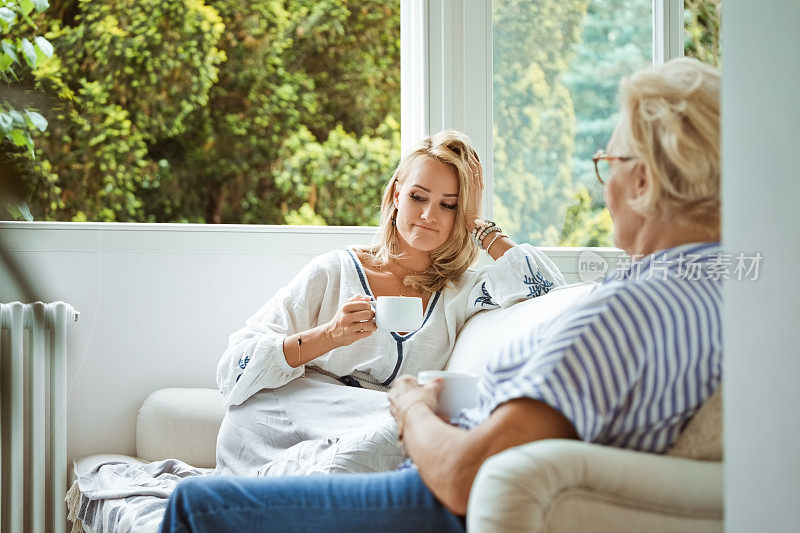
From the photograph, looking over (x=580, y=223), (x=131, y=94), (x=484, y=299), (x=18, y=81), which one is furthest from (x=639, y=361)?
(x=131, y=94)

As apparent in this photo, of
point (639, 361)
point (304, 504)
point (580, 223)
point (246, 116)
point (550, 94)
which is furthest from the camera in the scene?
point (246, 116)

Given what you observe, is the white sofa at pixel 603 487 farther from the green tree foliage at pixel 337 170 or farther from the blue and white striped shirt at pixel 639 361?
the green tree foliage at pixel 337 170

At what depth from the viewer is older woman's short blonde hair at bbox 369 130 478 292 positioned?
1.81m

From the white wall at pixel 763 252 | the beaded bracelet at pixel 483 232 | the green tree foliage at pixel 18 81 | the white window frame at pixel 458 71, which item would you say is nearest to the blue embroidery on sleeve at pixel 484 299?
the beaded bracelet at pixel 483 232

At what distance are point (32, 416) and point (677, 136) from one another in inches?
61.9

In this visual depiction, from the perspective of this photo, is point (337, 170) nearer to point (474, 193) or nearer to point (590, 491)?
point (474, 193)

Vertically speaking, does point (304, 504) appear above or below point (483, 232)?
below

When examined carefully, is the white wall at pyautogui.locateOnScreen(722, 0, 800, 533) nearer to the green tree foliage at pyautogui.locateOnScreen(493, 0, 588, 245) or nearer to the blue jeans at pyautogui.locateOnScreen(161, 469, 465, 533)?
the blue jeans at pyautogui.locateOnScreen(161, 469, 465, 533)

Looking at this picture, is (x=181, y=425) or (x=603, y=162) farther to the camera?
(x=181, y=425)

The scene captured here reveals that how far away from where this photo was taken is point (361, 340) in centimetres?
176

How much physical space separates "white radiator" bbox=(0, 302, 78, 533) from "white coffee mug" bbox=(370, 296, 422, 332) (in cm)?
84

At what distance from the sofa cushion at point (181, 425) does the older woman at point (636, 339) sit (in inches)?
44.6

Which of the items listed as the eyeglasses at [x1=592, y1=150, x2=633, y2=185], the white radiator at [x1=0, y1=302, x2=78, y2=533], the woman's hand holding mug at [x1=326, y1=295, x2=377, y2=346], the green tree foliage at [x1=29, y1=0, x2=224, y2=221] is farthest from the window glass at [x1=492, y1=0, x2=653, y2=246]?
the green tree foliage at [x1=29, y1=0, x2=224, y2=221]

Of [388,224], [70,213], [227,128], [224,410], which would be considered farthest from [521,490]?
[227,128]
